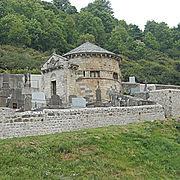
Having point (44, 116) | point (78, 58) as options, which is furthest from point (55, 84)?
point (44, 116)

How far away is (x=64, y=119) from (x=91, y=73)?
12114 mm

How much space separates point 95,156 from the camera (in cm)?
890

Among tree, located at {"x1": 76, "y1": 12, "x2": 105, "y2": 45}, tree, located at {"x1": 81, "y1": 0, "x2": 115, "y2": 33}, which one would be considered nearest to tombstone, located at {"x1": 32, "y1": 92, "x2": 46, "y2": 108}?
tree, located at {"x1": 76, "y1": 12, "x2": 105, "y2": 45}

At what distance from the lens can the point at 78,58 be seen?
23.6m

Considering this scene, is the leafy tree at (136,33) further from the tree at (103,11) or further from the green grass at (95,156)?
the green grass at (95,156)

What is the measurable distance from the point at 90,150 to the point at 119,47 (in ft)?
140

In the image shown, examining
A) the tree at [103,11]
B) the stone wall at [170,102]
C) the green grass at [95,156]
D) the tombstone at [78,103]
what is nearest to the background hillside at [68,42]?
the tree at [103,11]

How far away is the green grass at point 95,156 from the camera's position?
760 centimetres

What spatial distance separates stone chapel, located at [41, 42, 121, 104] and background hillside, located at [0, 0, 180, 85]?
39.7 ft

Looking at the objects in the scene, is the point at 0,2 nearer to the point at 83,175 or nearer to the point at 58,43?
the point at 58,43

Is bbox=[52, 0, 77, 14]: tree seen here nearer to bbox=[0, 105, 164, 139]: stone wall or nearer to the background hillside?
the background hillside

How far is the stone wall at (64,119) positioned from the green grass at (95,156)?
1.23m

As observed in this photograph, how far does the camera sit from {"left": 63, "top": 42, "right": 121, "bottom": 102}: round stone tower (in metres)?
22.8

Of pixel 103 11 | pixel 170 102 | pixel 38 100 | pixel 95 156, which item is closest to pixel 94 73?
pixel 38 100
